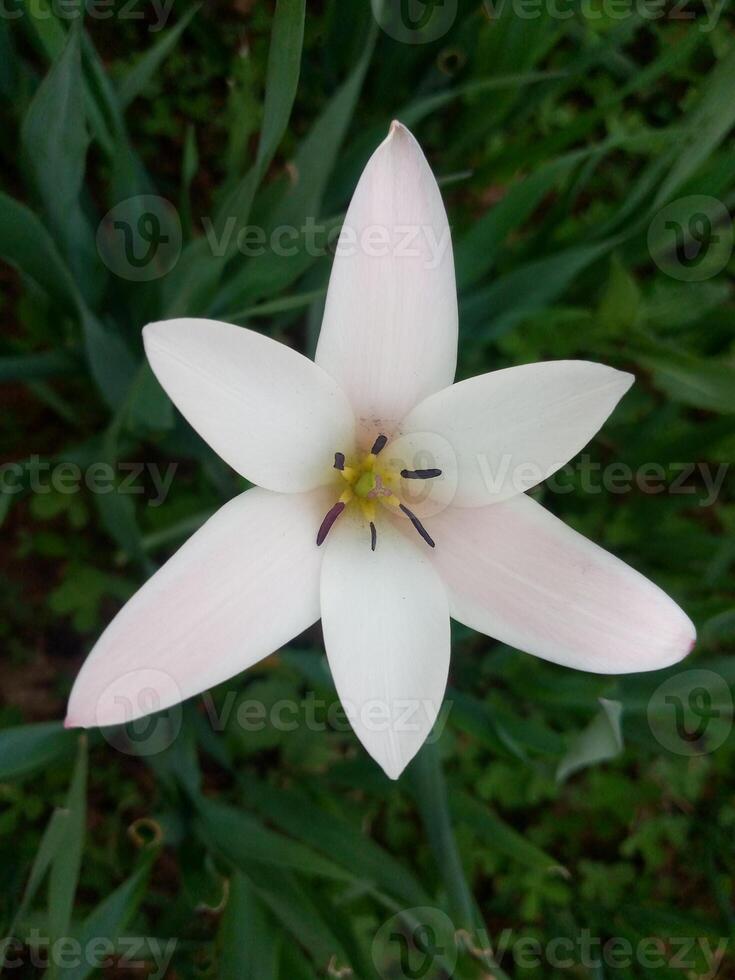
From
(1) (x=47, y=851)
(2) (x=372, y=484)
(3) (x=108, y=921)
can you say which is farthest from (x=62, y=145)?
(3) (x=108, y=921)

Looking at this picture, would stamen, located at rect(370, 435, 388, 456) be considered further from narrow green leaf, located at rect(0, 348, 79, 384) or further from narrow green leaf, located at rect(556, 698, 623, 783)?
narrow green leaf, located at rect(0, 348, 79, 384)

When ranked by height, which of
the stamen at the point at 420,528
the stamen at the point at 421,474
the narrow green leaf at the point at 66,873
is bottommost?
the narrow green leaf at the point at 66,873

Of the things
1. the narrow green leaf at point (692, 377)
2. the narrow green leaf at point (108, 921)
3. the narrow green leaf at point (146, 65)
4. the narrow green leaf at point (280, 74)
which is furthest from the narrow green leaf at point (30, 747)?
the narrow green leaf at point (692, 377)

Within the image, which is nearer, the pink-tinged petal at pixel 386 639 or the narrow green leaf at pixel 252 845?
the pink-tinged petal at pixel 386 639

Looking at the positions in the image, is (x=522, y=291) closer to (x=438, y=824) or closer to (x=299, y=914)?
(x=438, y=824)

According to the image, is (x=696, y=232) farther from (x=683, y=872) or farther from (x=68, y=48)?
(x=683, y=872)

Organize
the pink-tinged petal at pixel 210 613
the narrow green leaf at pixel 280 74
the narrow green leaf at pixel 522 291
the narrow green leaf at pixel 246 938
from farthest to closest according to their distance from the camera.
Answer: the narrow green leaf at pixel 522 291 → the narrow green leaf at pixel 246 938 → the narrow green leaf at pixel 280 74 → the pink-tinged petal at pixel 210 613

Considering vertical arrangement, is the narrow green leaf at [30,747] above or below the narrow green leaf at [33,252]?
below

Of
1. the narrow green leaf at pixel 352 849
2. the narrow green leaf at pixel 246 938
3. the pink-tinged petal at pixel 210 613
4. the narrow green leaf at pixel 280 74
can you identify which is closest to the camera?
the pink-tinged petal at pixel 210 613

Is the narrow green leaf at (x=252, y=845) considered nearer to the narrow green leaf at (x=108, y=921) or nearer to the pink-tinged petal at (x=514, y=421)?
the narrow green leaf at (x=108, y=921)
